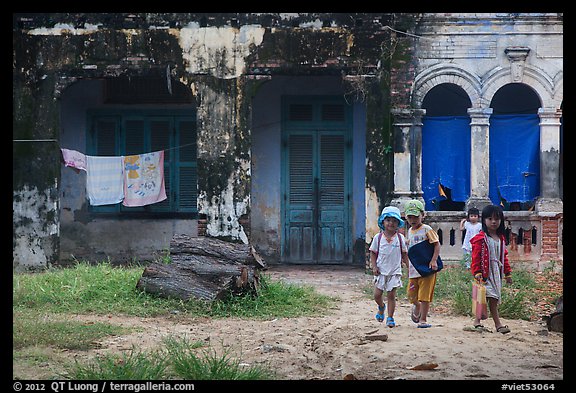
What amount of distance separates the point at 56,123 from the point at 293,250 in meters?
4.69

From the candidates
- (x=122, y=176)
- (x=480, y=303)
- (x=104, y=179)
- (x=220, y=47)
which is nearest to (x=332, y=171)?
(x=220, y=47)

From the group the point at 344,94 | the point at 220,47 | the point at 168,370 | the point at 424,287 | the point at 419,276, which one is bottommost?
the point at 168,370

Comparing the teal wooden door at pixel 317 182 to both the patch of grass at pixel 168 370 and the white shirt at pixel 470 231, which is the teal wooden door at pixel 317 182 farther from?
the patch of grass at pixel 168 370

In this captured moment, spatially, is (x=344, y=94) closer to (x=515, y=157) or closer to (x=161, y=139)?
(x=515, y=157)

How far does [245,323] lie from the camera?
350 inches

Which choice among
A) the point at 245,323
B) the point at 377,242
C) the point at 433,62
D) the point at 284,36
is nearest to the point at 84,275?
the point at 245,323

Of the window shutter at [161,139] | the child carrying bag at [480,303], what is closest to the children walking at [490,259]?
the child carrying bag at [480,303]

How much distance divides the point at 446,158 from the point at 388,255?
566cm

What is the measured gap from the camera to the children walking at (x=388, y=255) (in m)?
8.55

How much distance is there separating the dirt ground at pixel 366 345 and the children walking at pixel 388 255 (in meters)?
0.42

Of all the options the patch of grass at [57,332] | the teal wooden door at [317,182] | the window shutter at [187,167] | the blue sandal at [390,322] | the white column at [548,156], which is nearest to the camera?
the patch of grass at [57,332]

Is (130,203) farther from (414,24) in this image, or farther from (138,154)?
(414,24)

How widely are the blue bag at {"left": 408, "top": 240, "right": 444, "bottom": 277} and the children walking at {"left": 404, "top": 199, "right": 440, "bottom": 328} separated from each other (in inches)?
1.3

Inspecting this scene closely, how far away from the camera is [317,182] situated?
14852 mm
